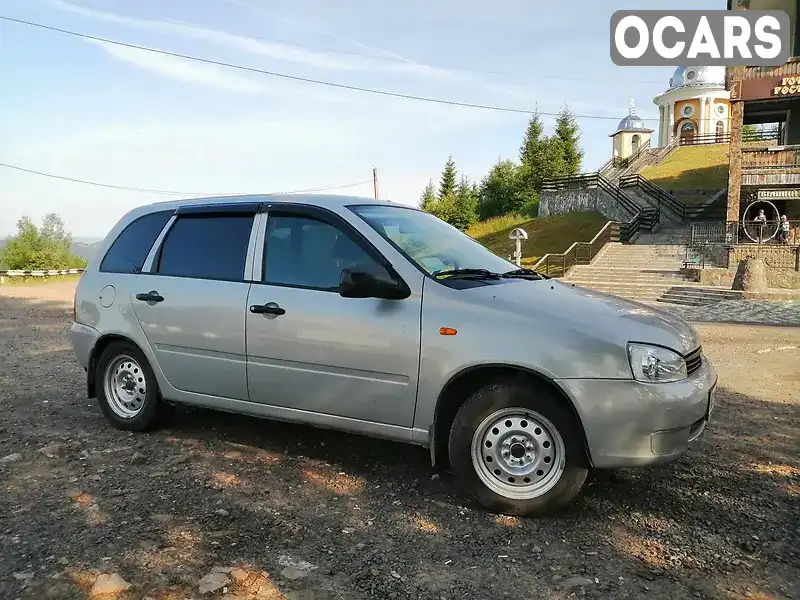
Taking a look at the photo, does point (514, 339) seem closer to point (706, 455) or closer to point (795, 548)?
point (795, 548)

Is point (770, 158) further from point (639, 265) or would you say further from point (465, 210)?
point (465, 210)

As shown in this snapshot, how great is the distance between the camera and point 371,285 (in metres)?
3.81

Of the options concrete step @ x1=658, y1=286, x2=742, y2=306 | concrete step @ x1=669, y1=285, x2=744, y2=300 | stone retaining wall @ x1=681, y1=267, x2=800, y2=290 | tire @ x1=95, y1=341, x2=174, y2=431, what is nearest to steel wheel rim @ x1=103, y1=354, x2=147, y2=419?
tire @ x1=95, y1=341, x2=174, y2=431

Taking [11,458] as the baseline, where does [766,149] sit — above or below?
above

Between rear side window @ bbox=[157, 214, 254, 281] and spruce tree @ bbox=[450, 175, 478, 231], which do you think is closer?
rear side window @ bbox=[157, 214, 254, 281]

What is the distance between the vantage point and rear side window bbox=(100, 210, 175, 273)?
516 cm

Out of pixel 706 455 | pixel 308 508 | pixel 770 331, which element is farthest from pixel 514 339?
pixel 770 331

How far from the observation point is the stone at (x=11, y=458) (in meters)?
4.57

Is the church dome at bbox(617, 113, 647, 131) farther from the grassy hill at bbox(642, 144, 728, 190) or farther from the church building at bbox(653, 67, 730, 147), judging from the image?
the grassy hill at bbox(642, 144, 728, 190)

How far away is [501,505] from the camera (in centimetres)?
361

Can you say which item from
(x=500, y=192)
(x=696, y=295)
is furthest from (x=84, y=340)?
(x=500, y=192)

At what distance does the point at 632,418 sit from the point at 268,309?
7.72 ft

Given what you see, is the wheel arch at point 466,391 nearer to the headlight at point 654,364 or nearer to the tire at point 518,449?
the tire at point 518,449

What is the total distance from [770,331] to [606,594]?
38.0 ft
